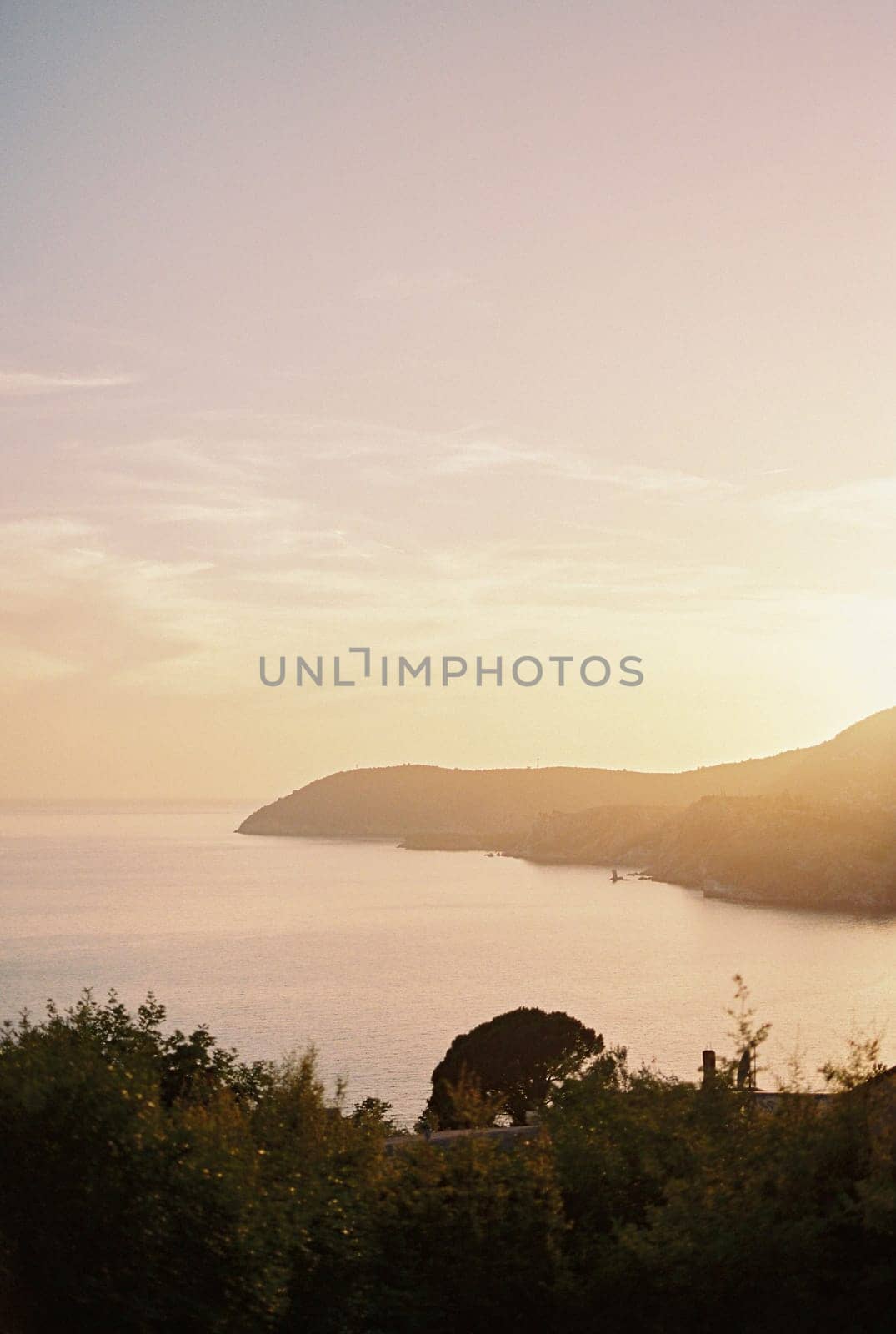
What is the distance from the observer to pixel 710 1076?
13.6 meters

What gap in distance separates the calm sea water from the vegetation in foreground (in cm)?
4426

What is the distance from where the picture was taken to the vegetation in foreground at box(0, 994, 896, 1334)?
978cm

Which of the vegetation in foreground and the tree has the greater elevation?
the vegetation in foreground

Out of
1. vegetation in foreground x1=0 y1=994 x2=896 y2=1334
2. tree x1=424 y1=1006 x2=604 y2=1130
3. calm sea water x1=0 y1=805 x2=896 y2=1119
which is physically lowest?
calm sea water x1=0 y1=805 x2=896 y2=1119

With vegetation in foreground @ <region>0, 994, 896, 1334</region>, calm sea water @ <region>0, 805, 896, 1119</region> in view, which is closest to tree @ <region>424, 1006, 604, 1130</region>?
calm sea water @ <region>0, 805, 896, 1119</region>

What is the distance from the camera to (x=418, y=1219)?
1118 cm

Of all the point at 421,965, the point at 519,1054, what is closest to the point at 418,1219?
the point at 519,1054

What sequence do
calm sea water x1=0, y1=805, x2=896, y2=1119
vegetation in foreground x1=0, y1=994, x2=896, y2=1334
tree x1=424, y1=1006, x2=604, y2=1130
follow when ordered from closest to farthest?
1. vegetation in foreground x1=0, y1=994, x2=896, y2=1334
2. tree x1=424, y1=1006, x2=604, y2=1130
3. calm sea water x1=0, y1=805, x2=896, y2=1119

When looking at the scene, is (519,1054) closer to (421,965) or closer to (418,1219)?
(418,1219)

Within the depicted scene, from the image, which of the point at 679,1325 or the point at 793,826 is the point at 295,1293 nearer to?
the point at 679,1325

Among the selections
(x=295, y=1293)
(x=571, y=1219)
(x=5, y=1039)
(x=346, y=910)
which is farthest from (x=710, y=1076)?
(x=346, y=910)

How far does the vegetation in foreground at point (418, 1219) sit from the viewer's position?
32.1ft

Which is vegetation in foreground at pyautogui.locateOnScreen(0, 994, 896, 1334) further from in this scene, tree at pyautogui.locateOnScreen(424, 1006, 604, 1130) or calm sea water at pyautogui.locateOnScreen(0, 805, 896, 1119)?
calm sea water at pyautogui.locateOnScreen(0, 805, 896, 1119)

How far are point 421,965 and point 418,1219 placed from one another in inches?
3776
